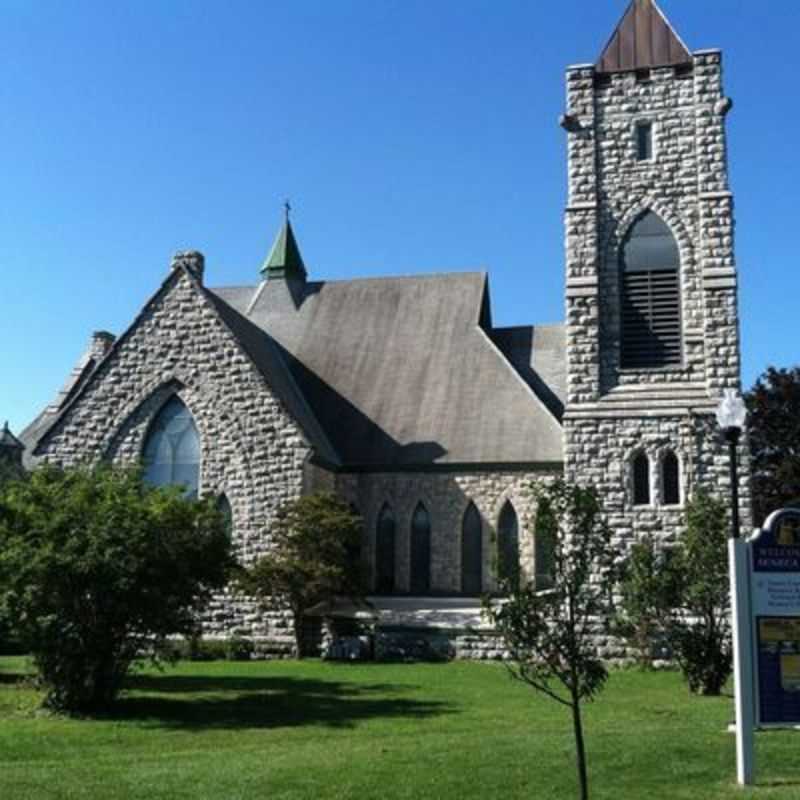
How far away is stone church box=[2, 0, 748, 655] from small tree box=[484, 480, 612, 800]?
15837 millimetres

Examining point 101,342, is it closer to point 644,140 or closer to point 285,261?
point 285,261

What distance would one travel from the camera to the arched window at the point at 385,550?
99.6 feet

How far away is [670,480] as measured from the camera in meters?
27.0

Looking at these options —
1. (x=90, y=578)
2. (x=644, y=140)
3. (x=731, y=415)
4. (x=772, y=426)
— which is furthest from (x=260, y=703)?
(x=772, y=426)

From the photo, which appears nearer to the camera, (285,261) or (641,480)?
(641,480)

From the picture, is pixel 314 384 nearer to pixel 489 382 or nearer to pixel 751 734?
pixel 489 382

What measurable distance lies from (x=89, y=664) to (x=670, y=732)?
29.9 feet

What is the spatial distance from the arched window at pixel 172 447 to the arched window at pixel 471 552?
793 centimetres

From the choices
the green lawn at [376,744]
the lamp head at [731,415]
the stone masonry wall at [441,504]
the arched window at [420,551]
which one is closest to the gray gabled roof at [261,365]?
the stone masonry wall at [441,504]

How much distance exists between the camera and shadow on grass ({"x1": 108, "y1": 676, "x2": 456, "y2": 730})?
15.6 meters

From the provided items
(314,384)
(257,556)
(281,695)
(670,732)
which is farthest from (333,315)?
(670,732)

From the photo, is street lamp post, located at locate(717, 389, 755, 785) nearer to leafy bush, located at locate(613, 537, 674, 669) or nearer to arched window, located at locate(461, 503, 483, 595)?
leafy bush, located at locate(613, 537, 674, 669)

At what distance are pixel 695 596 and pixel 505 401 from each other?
13.4 metres

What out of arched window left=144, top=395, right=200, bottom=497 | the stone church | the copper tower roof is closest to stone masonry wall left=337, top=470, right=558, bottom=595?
the stone church
